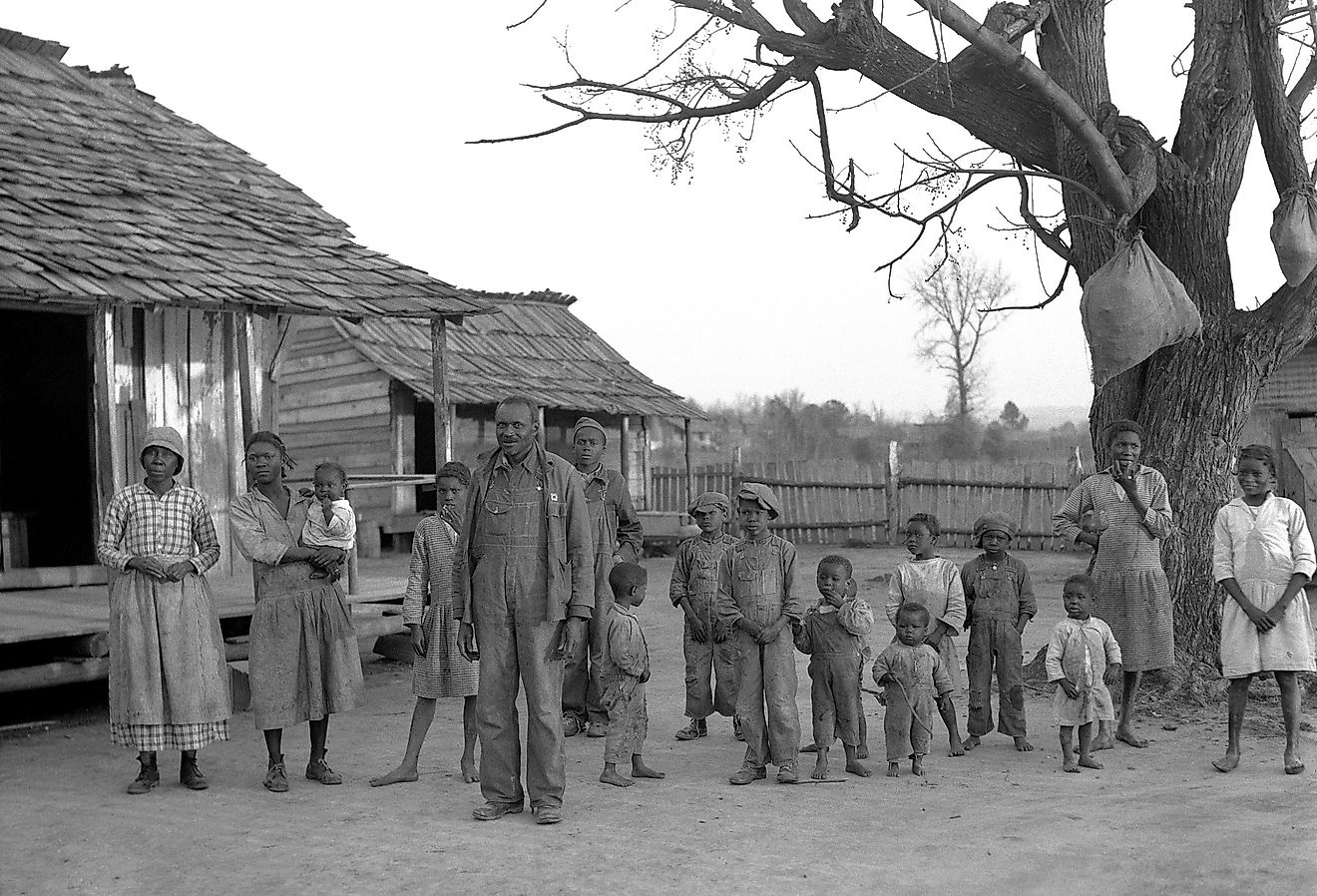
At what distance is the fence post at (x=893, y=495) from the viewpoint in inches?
885

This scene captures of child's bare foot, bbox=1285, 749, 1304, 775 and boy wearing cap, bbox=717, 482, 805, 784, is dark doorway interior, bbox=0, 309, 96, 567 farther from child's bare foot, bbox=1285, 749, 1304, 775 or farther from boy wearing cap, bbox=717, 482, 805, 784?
child's bare foot, bbox=1285, 749, 1304, 775

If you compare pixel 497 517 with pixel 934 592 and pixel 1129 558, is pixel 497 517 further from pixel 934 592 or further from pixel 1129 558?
pixel 1129 558

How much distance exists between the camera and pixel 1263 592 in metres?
6.48

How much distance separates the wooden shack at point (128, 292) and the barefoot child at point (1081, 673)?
5.69 meters

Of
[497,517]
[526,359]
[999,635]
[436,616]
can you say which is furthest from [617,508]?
[526,359]

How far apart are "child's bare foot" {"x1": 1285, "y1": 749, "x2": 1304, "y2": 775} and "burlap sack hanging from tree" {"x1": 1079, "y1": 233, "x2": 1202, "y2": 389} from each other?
84.5 inches

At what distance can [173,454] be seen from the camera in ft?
20.7

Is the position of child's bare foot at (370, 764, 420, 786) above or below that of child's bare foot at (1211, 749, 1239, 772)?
above

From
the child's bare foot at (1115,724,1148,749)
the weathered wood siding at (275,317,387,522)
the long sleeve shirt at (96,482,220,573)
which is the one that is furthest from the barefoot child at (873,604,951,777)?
the weathered wood siding at (275,317,387,522)

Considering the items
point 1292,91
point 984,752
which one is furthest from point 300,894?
point 1292,91

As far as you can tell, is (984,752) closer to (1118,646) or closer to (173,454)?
(1118,646)

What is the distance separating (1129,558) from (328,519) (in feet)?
14.0

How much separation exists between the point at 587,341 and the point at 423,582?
18315 mm

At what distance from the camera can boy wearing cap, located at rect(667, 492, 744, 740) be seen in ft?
21.9
